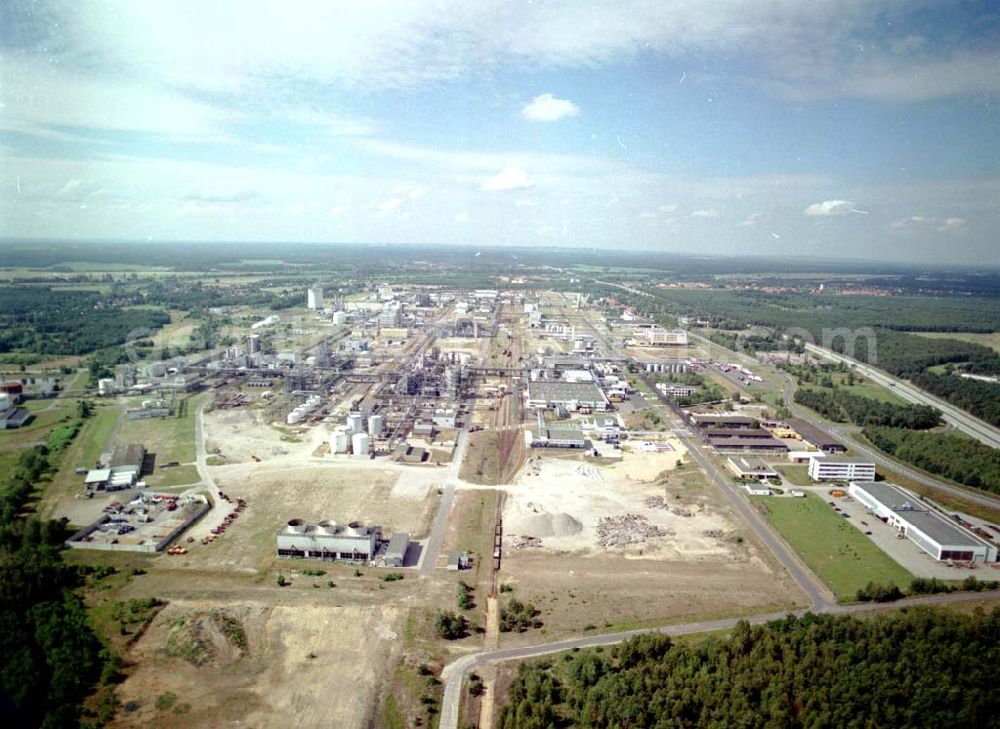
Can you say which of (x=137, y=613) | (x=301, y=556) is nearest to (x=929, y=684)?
(x=301, y=556)

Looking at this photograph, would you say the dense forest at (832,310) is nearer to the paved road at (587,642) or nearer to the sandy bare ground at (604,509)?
the sandy bare ground at (604,509)

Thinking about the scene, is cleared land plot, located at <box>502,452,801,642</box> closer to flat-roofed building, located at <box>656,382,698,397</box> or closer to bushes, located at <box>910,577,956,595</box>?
bushes, located at <box>910,577,956,595</box>

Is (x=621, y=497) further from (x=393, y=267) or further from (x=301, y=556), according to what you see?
(x=393, y=267)

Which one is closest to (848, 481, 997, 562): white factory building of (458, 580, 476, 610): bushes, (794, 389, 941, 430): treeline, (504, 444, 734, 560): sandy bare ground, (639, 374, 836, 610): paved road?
(639, 374, 836, 610): paved road

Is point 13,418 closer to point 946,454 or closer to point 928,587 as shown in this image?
point 928,587

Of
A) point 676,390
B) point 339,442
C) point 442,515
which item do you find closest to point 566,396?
point 676,390
